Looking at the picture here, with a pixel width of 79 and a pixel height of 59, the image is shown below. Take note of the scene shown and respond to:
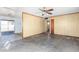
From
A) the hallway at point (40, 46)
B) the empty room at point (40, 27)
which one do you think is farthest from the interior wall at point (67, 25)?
the hallway at point (40, 46)

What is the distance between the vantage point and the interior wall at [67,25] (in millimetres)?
5636

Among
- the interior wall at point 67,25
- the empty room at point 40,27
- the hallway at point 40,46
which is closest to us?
the hallway at point 40,46

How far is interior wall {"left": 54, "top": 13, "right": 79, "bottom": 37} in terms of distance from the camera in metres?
5.64

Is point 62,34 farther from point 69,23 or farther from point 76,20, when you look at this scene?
point 76,20

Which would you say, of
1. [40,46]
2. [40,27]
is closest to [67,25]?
[40,27]

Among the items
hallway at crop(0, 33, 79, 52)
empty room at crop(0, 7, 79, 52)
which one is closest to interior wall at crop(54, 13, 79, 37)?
empty room at crop(0, 7, 79, 52)

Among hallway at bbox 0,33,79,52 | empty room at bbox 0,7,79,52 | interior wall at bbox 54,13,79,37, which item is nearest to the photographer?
hallway at bbox 0,33,79,52

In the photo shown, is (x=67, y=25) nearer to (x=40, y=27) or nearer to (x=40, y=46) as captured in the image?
(x=40, y=27)

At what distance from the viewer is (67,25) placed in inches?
245

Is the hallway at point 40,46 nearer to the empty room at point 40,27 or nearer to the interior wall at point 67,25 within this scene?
the empty room at point 40,27

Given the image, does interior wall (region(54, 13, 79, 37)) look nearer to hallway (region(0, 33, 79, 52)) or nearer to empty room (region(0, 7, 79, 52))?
empty room (region(0, 7, 79, 52))

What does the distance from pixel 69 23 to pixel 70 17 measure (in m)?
0.46
